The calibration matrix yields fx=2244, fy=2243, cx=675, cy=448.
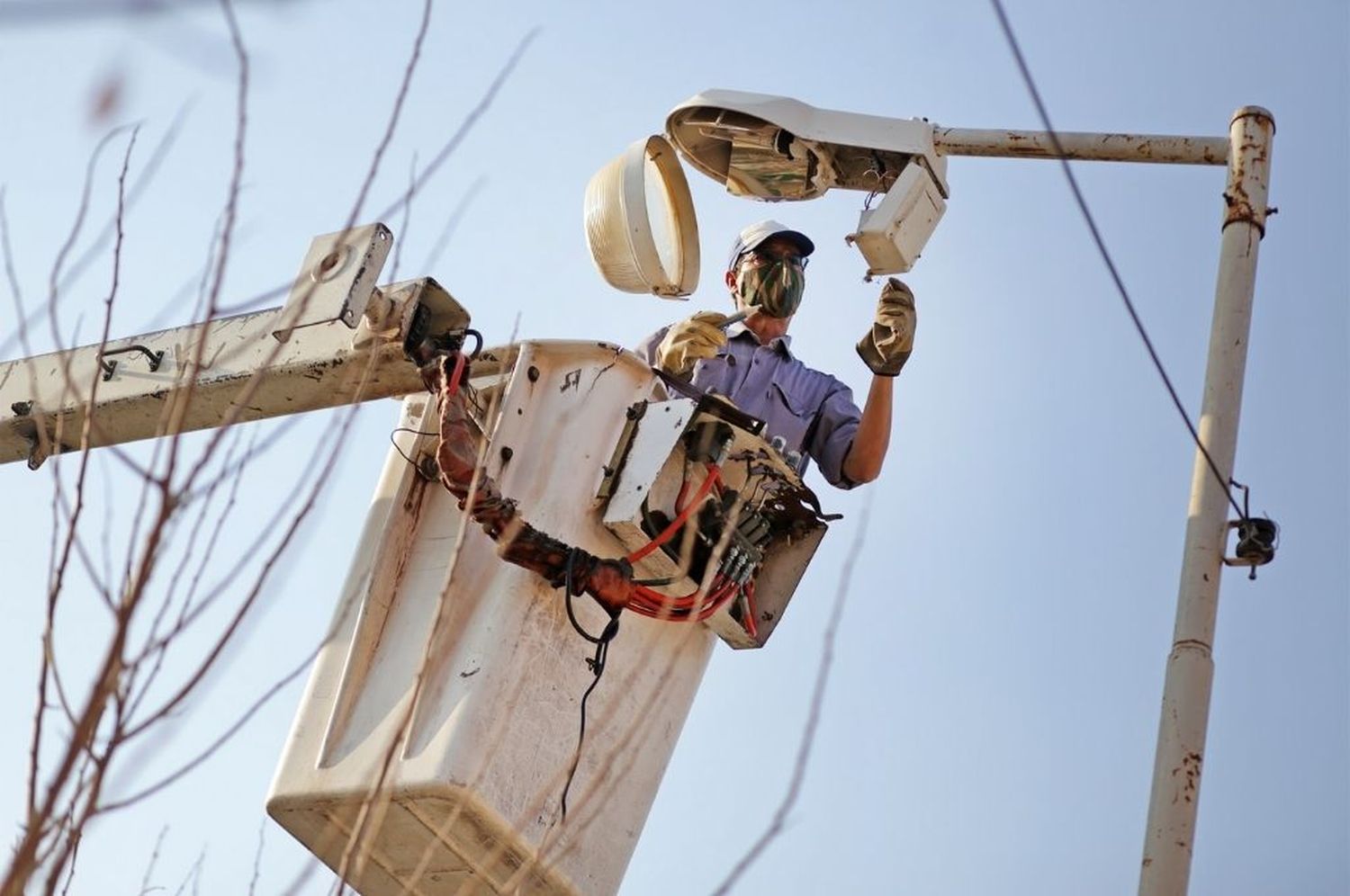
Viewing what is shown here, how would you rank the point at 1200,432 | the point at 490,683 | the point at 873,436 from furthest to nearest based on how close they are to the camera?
the point at 873,436 → the point at 490,683 → the point at 1200,432

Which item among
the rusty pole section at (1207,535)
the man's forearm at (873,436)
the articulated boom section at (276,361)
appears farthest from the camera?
the man's forearm at (873,436)

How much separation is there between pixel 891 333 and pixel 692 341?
50 cm

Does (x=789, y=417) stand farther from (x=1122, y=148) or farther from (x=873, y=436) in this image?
(x=1122, y=148)

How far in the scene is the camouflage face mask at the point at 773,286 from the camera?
243 inches

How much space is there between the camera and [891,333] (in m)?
5.61

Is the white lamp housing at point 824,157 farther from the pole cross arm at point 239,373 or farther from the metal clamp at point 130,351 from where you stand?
the metal clamp at point 130,351

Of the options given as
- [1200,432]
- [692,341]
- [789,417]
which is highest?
[789,417]

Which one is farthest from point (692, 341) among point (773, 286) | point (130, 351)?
point (130, 351)

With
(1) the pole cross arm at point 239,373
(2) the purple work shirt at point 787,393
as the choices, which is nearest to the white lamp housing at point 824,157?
(2) the purple work shirt at point 787,393

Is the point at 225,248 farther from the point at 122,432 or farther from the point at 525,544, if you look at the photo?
the point at 122,432

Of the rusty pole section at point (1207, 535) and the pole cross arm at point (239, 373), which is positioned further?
the pole cross arm at point (239, 373)

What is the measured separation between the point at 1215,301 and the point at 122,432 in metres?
2.51

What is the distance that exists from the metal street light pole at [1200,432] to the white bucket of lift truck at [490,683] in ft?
3.52

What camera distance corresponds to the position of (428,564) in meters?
5.23
